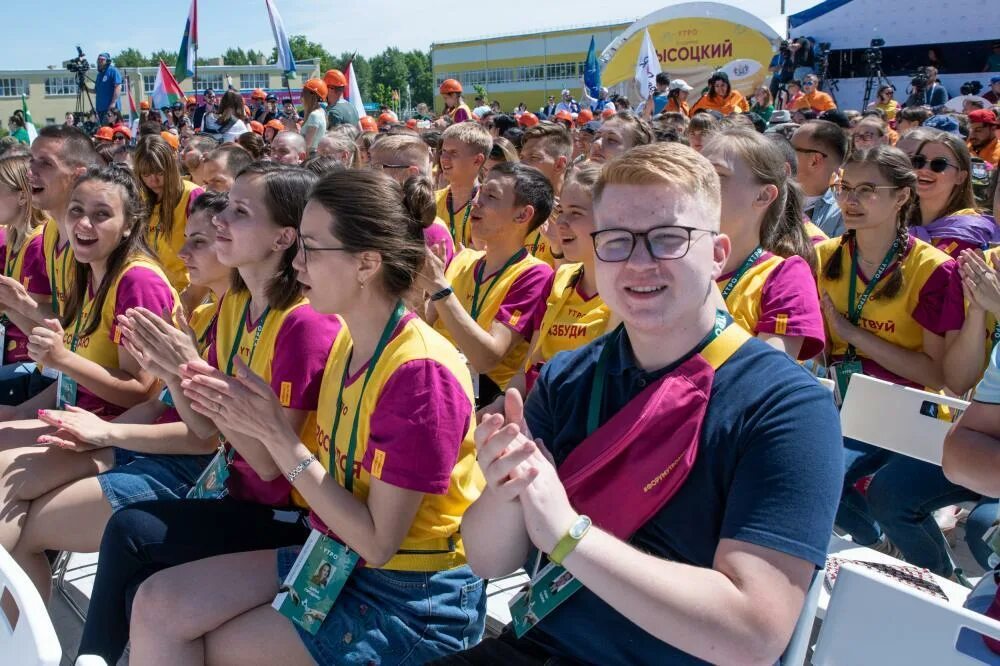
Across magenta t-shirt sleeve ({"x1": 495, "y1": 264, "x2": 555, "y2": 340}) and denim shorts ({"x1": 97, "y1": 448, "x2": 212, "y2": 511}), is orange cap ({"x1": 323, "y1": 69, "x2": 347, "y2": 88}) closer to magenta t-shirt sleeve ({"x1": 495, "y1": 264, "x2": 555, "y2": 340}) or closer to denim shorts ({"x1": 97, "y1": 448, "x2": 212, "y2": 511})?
magenta t-shirt sleeve ({"x1": 495, "y1": 264, "x2": 555, "y2": 340})

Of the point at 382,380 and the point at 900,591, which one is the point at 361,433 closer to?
the point at 382,380

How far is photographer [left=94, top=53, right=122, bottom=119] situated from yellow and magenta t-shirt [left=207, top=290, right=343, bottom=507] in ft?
49.0

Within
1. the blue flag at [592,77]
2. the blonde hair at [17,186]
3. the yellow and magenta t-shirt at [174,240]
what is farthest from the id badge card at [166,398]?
the blue flag at [592,77]

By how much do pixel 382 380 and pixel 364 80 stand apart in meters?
117

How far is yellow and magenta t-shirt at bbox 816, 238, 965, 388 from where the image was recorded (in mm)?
3314

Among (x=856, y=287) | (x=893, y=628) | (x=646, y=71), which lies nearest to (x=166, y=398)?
(x=893, y=628)

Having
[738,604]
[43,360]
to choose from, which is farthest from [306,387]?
[738,604]

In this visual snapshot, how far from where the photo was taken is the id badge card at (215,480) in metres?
2.62

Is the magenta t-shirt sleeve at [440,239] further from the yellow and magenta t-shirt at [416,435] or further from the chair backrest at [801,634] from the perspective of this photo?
the chair backrest at [801,634]

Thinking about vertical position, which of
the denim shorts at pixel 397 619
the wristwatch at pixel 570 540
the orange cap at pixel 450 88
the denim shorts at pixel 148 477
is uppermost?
the orange cap at pixel 450 88

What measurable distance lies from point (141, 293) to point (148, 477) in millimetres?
804

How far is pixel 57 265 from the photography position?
4.07 metres

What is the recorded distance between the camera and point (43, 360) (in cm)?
302

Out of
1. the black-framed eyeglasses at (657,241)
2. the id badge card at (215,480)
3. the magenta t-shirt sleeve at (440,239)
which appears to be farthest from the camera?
the magenta t-shirt sleeve at (440,239)
